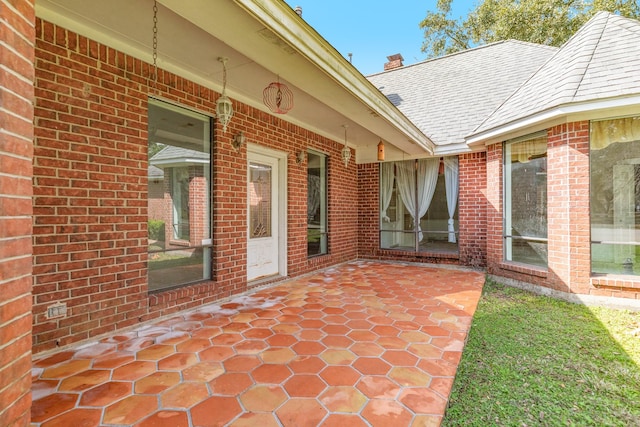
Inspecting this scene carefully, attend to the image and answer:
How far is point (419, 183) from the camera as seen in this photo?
23.2ft

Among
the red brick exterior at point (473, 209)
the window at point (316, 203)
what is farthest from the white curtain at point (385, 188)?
the window at point (316, 203)

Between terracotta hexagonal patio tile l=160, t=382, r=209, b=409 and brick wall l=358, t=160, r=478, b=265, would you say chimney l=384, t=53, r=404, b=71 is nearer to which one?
brick wall l=358, t=160, r=478, b=265

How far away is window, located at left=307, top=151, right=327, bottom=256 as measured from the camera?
6.17 meters

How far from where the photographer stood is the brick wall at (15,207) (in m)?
1.12

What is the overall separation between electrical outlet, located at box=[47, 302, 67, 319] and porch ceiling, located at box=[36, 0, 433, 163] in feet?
7.92

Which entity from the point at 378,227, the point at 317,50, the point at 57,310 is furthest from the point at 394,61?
the point at 57,310

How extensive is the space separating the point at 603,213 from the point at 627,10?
1441 centimetres

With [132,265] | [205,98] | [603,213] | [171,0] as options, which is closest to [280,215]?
[205,98]

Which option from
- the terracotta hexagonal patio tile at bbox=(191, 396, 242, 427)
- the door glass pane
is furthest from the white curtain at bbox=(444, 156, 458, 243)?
the terracotta hexagonal patio tile at bbox=(191, 396, 242, 427)

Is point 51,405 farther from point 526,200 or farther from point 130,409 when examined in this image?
point 526,200

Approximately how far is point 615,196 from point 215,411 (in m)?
5.83

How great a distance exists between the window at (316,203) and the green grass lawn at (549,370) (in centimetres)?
327

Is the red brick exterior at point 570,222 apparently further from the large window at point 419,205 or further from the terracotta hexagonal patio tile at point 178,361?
the terracotta hexagonal patio tile at point 178,361

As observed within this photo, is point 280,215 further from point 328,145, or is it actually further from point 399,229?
point 399,229
